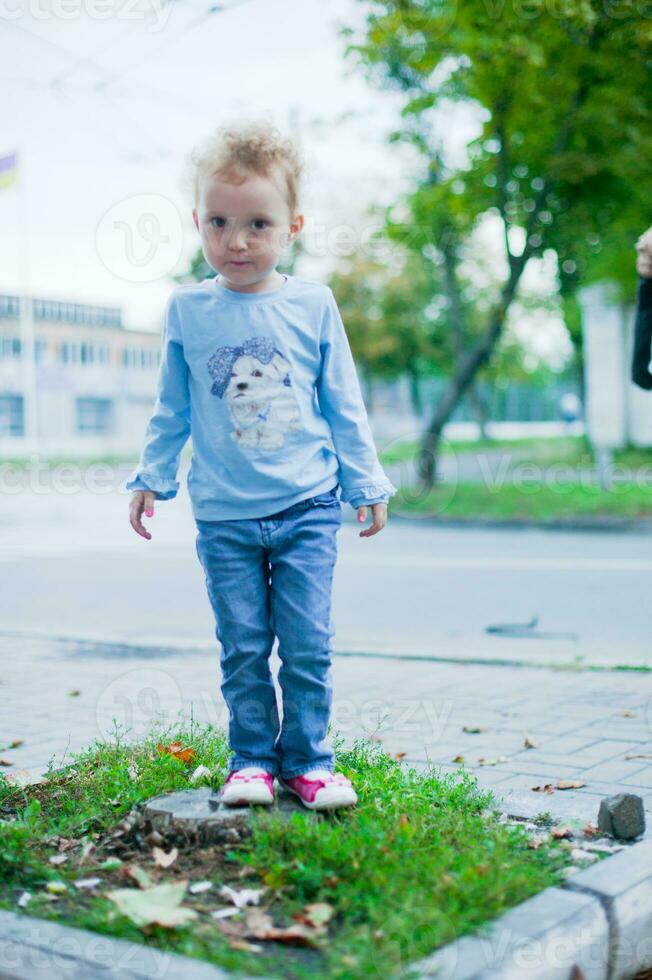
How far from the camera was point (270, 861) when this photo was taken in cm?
260

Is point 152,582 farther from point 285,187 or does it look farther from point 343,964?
point 343,964

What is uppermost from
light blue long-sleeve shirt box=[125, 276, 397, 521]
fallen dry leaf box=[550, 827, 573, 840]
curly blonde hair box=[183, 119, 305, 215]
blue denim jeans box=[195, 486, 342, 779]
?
curly blonde hair box=[183, 119, 305, 215]

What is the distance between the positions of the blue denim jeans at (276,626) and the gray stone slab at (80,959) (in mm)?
816

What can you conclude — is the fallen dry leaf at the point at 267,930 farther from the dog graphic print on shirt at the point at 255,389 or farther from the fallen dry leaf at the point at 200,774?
the dog graphic print on shirt at the point at 255,389

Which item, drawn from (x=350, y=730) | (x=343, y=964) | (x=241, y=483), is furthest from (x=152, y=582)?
(x=343, y=964)

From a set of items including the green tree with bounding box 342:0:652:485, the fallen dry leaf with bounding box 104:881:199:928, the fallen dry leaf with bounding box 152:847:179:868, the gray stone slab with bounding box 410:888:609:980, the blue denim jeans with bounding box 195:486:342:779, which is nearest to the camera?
the gray stone slab with bounding box 410:888:609:980

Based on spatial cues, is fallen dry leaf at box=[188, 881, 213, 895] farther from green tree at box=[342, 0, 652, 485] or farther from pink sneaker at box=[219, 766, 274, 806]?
green tree at box=[342, 0, 652, 485]

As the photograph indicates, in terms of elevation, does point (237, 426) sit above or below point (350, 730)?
above

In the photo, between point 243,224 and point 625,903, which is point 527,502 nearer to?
point 243,224

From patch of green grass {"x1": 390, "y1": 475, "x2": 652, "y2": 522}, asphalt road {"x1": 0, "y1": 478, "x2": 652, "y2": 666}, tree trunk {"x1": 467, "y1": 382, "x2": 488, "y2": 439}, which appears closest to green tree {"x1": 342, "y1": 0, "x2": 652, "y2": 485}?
patch of green grass {"x1": 390, "y1": 475, "x2": 652, "y2": 522}

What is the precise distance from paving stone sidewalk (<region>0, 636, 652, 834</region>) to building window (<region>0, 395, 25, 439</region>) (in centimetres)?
1841

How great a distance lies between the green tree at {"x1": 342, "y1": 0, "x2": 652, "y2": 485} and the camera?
13.4 m

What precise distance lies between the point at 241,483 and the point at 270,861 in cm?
96

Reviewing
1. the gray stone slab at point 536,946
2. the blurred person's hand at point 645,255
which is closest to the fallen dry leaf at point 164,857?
the gray stone slab at point 536,946
